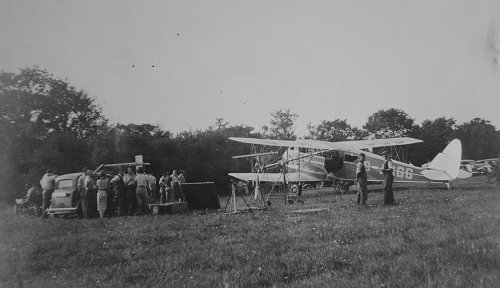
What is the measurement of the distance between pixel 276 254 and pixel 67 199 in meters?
11.2

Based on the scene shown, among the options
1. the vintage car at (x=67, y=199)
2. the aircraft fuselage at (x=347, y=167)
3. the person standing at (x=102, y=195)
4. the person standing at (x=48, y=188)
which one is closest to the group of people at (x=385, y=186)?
the aircraft fuselage at (x=347, y=167)

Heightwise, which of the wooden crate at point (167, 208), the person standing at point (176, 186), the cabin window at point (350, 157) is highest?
the cabin window at point (350, 157)

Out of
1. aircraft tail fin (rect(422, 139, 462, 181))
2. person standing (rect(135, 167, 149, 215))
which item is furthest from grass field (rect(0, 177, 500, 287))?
aircraft tail fin (rect(422, 139, 462, 181))

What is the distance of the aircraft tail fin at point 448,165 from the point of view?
1828cm

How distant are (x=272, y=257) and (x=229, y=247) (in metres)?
1.23

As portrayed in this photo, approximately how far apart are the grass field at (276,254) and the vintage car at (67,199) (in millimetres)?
4600

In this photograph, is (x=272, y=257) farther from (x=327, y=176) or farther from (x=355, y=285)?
(x=327, y=176)

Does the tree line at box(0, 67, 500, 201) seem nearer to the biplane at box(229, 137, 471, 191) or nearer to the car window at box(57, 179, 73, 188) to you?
the car window at box(57, 179, 73, 188)

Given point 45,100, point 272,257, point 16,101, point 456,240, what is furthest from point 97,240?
point 45,100

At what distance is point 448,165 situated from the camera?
18.7 meters

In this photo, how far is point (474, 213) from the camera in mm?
8781

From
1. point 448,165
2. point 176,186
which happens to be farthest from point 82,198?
point 448,165

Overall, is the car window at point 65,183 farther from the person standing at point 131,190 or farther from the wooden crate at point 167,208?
the wooden crate at point 167,208

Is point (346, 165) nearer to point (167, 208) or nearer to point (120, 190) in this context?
point (167, 208)
